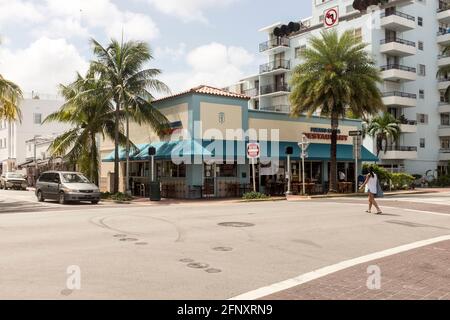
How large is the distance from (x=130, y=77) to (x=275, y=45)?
115 ft

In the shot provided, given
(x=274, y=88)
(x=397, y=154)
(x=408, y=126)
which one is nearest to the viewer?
(x=397, y=154)

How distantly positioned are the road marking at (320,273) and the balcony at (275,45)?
4968 cm

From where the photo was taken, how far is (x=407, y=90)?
49469 millimetres

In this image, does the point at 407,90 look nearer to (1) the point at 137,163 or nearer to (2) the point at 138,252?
(1) the point at 137,163

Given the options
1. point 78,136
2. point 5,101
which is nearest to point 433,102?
point 78,136

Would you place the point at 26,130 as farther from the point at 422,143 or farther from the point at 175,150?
the point at 422,143

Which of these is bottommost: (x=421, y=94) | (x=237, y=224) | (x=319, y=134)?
(x=237, y=224)

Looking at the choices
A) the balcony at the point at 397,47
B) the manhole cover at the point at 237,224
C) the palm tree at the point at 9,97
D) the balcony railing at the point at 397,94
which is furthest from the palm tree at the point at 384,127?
the manhole cover at the point at 237,224

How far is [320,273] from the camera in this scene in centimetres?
720

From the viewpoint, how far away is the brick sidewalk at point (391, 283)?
19.3 feet

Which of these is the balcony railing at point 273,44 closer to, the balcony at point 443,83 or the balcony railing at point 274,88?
the balcony railing at point 274,88

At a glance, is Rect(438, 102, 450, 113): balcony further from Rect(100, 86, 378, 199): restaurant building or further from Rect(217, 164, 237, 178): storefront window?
Rect(217, 164, 237, 178): storefront window

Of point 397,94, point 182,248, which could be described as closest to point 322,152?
point 397,94

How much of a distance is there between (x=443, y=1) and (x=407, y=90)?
1283 cm
